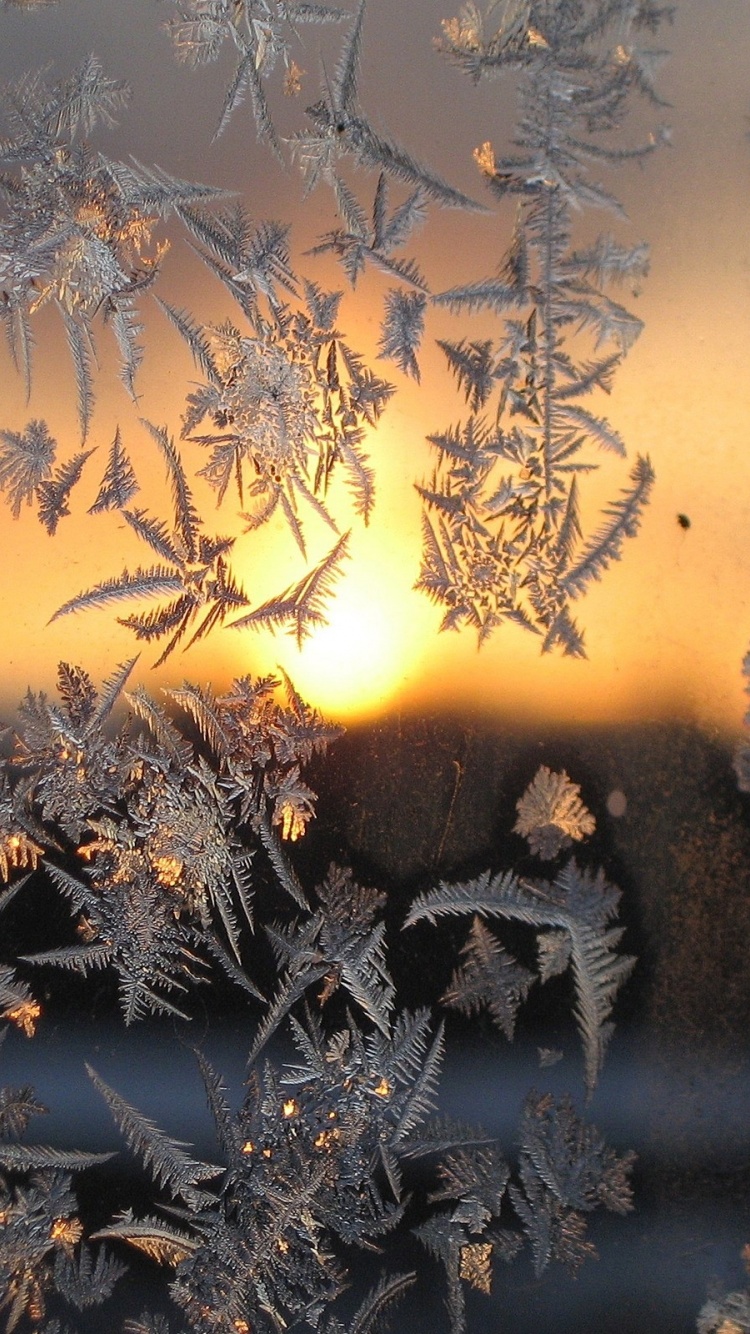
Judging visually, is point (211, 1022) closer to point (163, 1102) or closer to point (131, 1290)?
point (163, 1102)

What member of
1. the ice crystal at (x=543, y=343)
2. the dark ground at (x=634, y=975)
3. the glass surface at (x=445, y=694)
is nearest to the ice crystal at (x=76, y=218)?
the glass surface at (x=445, y=694)

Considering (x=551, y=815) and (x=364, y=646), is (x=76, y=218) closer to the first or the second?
(x=364, y=646)

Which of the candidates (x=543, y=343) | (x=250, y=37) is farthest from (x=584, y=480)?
(x=250, y=37)

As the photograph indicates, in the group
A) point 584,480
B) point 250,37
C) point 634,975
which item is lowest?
point 634,975

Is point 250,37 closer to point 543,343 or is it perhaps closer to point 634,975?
point 543,343

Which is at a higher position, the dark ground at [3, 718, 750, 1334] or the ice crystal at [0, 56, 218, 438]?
the ice crystal at [0, 56, 218, 438]

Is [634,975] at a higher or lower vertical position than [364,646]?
lower

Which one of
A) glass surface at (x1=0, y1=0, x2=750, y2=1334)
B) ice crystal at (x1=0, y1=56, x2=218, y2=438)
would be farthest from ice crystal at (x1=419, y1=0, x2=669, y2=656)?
ice crystal at (x1=0, y1=56, x2=218, y2=438)


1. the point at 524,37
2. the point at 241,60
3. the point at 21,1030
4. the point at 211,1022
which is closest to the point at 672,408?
the point at 524,37

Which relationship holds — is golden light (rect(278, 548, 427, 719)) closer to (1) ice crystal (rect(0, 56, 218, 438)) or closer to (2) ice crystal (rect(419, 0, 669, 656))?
(2) ice crystal (rect(419, 0, 669, 656))
